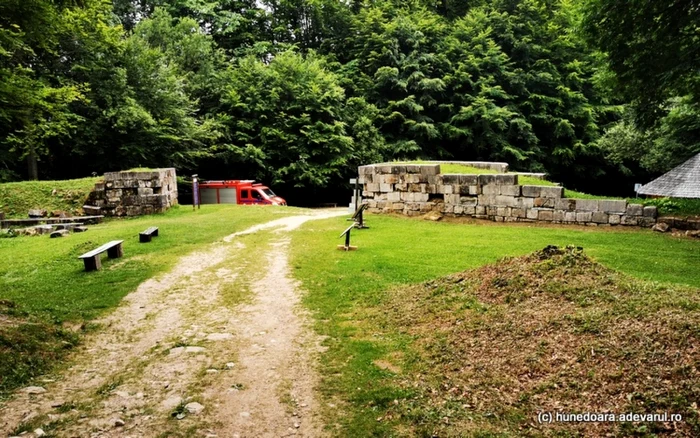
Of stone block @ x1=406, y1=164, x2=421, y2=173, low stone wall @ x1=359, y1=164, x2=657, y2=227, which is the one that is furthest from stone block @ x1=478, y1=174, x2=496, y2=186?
stone block @ x1=406, y1=164, x2=421, y2=173

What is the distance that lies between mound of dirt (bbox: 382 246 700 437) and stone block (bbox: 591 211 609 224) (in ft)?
23.2

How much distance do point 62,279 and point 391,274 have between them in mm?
5822

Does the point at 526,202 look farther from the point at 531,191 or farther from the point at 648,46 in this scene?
the point at 648,46

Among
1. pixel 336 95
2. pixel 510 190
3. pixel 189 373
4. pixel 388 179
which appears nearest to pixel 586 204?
pixel 510 190

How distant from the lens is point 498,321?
4703 mm

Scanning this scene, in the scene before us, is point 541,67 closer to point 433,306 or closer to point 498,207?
point 498,207

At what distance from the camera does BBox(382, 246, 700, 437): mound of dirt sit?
3098 millimetres

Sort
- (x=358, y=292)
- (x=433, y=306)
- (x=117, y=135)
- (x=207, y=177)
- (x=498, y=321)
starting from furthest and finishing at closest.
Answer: (x=207, y=177), (x=117, y=135), (x=358, y=292), (x=433, y=306), (x=498, y=321)

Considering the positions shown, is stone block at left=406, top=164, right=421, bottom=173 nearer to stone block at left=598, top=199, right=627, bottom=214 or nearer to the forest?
stone block at left=598, top=199, right=627, bottom=214

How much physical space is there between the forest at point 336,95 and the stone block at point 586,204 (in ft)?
8.14

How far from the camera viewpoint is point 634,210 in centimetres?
1127

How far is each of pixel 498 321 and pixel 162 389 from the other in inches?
134

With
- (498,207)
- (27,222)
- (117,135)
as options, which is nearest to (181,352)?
(498,207)

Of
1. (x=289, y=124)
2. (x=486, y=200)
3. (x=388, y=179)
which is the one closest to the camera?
(x=486, y=200)
